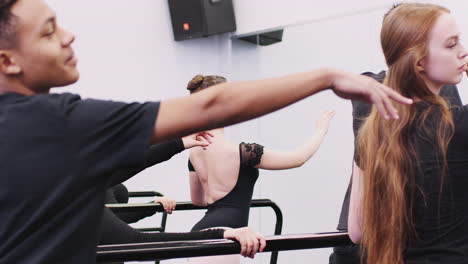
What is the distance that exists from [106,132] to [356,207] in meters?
0.89

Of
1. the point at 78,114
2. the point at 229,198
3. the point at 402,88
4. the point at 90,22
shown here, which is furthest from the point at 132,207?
the point at 90,22

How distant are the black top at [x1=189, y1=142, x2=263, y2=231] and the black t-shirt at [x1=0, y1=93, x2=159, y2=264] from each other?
1.71 metres

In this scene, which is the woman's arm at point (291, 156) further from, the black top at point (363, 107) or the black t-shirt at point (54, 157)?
the black t-shirt at point (54, 157)

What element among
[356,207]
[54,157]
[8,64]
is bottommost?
[356,207]

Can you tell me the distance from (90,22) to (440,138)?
153 inches

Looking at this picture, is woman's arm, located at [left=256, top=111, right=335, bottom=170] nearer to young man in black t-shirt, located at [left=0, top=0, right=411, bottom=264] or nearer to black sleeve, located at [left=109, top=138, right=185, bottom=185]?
black sleeve, located at [left=109, top=138, right=185, bottom=185]

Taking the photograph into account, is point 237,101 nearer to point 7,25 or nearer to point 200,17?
point 7,25

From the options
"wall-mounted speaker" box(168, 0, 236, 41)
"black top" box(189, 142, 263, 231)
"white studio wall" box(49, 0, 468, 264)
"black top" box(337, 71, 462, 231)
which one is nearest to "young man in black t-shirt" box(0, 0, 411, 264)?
"black top" box(337, 71, 462, 231)

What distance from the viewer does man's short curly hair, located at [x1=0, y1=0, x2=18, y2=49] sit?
121 centimetres

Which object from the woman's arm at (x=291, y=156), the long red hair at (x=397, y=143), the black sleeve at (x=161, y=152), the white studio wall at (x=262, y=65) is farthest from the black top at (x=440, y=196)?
the white studio wall at (x=262, y=65)

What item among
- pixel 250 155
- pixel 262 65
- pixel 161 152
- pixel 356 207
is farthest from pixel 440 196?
pixel 262 65

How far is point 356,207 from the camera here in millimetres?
1815

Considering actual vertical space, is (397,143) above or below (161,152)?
above

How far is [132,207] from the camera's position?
2.65 metres
